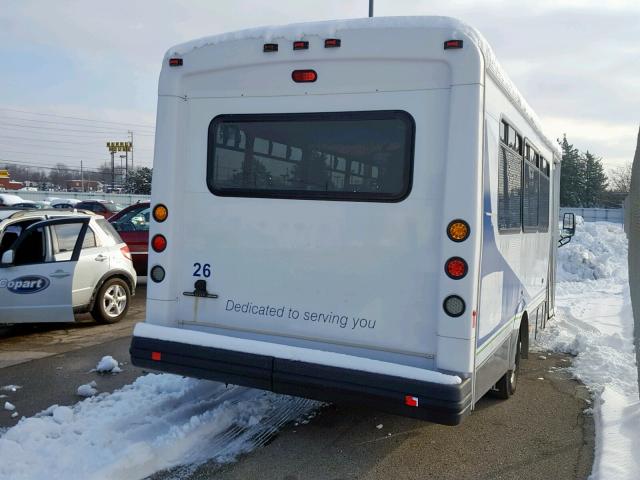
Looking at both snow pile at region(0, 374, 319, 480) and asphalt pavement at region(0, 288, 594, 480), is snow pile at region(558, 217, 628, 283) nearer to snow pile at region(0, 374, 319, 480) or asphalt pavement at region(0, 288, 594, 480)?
asphalt pavement at region(0, 288, 594, 480)

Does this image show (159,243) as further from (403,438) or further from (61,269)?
(61,269)

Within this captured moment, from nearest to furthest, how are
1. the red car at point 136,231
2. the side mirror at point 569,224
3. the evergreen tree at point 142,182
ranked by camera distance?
the side mirror at point 569,224, the red car at point 136,231, the evergreen tree at point 142,182

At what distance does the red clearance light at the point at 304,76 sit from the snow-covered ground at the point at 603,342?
3.40m

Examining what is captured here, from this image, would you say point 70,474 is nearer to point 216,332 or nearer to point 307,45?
point 216,332

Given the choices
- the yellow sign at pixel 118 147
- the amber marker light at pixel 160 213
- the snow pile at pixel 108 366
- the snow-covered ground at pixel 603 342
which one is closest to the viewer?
the snow-covered ground at pixel 603 342

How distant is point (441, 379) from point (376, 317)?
0.62 m

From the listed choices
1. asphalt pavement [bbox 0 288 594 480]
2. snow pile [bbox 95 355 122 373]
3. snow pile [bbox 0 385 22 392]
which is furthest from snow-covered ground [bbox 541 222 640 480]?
snow pile [bbox 0 385 22 392]

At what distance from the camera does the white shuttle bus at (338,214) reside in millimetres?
3766

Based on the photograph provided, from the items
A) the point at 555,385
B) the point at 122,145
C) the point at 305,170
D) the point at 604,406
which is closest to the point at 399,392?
the point at 305,170

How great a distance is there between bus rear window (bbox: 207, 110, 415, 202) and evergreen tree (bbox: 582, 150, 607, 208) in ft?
201

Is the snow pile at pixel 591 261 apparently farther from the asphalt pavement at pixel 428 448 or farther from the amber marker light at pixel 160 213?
the amber marker light at pixel 160 213

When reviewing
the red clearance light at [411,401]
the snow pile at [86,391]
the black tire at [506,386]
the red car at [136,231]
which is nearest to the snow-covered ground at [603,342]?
the black tire at [506,386]

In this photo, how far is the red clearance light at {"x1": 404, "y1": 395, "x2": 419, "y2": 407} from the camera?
3.68 m

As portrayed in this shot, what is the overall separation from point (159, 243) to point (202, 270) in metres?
0.42
